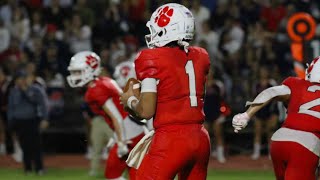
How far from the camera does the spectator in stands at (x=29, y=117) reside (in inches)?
554

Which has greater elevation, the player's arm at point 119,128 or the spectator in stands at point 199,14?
the spectator in stands at point 199,14

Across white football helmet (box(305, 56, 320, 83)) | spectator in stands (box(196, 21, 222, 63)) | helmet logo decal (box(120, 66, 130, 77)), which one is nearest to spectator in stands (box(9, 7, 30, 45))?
spectator in stands (box(196, 21, 222, 63))

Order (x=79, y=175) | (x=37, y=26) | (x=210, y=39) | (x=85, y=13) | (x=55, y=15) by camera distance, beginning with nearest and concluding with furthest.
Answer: (x=79, y=175), (x=210, y=39), (x=37, y=26), (x=85, y=13), (x=55, y=15)

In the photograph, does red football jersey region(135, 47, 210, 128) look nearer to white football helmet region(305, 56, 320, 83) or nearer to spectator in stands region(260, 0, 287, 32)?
white football helmet region(305, 56, 320, 83)

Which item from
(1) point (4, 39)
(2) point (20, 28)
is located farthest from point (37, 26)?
(1) point (4, 39)

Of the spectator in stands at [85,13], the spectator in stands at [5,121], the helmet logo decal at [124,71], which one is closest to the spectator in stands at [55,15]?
the spectator in stands at [85,13]

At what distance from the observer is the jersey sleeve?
6.20 m

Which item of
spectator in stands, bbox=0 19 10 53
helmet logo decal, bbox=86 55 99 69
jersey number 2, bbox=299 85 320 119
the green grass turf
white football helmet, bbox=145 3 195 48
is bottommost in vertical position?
the green grass turf

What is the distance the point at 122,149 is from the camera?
28.8 feet

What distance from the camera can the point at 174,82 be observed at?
6.26 m

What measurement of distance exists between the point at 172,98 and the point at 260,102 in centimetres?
99

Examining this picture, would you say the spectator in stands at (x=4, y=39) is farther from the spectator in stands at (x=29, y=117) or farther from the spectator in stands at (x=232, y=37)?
the spectator in stands at (x=232, y=37)

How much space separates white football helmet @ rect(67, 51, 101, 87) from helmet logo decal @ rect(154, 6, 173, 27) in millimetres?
3416

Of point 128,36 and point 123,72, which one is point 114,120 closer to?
point 123,72
